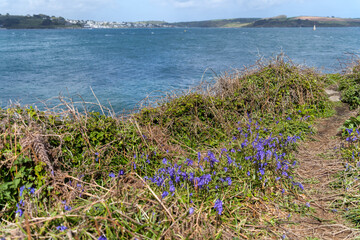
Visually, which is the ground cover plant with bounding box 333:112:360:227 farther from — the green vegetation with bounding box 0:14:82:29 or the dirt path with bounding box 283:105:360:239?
the green vegetation with bounding box 0:14:82:29

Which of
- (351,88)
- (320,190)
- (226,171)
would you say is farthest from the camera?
(351,88)

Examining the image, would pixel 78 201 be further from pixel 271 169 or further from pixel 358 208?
pixel 358 208

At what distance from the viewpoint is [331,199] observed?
3877mm

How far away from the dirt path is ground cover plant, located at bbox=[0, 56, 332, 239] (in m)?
0.18

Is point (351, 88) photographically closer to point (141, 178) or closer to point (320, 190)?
point (320, 190)

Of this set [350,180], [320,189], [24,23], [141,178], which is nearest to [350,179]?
[350,180]

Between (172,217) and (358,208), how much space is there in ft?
8.03

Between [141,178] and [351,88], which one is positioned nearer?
[141,178]

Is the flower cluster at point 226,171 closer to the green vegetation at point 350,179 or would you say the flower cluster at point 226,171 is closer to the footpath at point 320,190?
the footpath at point 320,190

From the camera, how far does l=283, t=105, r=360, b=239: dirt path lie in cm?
328

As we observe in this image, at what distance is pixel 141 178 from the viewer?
3.47 m

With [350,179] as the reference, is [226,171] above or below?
above

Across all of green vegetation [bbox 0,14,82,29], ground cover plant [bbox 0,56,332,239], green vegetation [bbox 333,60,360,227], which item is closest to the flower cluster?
ground cover plant [bbox 0,56,332,239]

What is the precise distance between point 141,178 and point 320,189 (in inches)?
105
